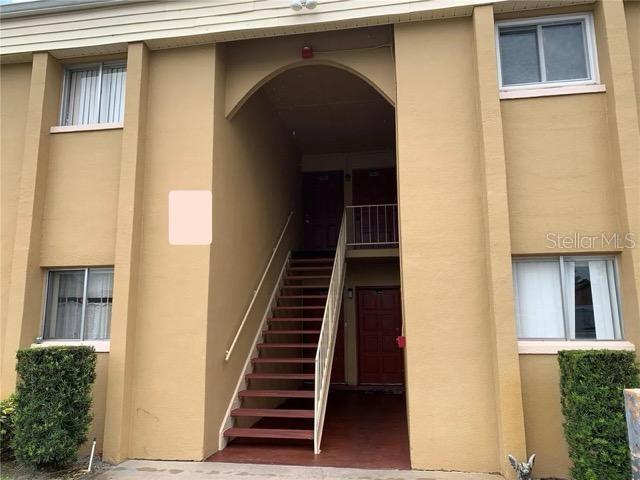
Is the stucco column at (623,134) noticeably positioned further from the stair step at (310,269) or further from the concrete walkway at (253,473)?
the stair step at (310,269)

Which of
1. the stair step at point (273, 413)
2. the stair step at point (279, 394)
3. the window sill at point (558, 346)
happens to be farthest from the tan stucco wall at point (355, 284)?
the window sill at point (558, 346)

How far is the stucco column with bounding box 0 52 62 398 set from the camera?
6.19 metres

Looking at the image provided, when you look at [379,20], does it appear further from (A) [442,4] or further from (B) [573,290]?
(B) [573,290]

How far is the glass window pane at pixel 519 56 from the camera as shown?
586cm

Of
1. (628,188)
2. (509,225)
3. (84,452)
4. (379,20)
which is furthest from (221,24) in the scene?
(84,452)

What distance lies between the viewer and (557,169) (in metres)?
5.57

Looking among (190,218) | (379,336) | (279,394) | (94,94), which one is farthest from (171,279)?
(379,336)

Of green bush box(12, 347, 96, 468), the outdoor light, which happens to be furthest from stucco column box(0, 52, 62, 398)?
the outdoor light

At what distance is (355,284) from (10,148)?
23.3ft

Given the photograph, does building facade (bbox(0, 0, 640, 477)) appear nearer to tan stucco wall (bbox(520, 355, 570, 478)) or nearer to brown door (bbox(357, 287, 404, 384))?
tan stucco wall (bbox(520, 355, 570, 478))

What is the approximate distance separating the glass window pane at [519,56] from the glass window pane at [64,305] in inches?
244

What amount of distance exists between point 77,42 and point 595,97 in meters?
6.78

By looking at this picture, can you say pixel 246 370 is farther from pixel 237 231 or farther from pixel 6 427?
pixel 6 427

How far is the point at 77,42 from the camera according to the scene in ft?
21.7
